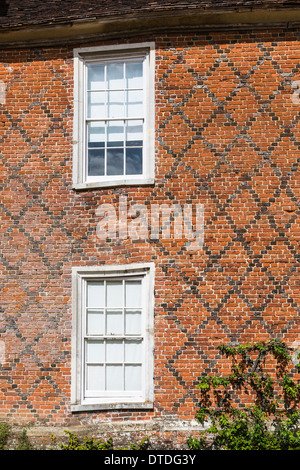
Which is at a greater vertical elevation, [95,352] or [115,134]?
[115,134]

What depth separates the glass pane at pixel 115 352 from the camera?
1077cm

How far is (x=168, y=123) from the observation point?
11086 millimetres

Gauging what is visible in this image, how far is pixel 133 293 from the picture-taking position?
10.9 m

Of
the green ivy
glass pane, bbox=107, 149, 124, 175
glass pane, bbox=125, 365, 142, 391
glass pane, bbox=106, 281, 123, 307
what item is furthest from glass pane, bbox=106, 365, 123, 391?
glass pane, bbox=107, 149, 124, 175

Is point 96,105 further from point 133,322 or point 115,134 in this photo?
point 133,322

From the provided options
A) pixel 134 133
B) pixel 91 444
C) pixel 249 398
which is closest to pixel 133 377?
pixel 91 444

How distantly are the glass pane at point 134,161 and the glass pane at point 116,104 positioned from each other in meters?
0.74

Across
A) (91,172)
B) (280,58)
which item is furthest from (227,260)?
(280,58)

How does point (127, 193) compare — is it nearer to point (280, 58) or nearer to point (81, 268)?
point (81, 268)

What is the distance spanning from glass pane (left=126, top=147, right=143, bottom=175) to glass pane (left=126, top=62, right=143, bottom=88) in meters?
1.26

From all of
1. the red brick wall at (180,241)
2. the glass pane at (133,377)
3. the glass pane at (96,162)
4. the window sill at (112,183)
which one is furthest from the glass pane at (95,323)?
the glass pane at (96,162)

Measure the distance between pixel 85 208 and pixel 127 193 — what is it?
87cm

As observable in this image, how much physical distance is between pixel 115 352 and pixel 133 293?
113 cm
